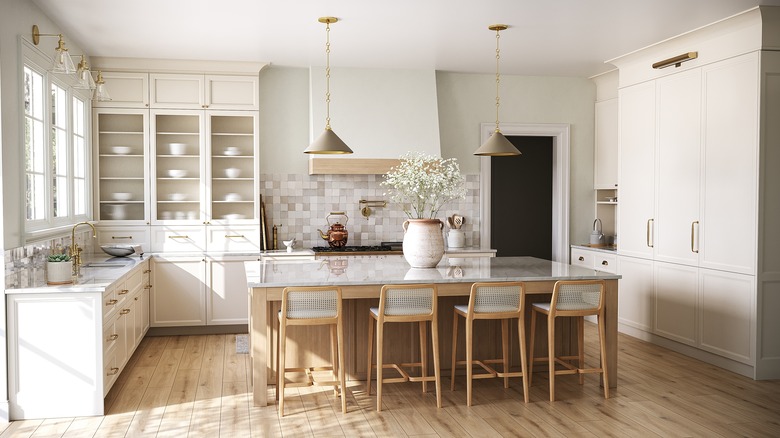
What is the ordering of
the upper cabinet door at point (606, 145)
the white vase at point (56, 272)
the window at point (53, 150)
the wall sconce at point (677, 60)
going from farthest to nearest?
the upper cabinet door at point (606, 145)
the wall sconce at point (677, 60)
the window at point (53, 150)
the white vase at point (56, 272)

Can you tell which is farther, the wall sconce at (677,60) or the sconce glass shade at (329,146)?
the wall sconce at (677,60)

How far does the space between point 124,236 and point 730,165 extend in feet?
17.6

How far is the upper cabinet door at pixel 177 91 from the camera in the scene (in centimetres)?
682

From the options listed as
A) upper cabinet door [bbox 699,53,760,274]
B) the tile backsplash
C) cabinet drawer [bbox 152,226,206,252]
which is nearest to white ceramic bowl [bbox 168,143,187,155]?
cabinet drawer [bbox 152,226,206,252]

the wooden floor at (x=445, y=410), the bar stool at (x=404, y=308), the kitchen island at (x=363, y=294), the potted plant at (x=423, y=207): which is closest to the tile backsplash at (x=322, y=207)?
the kitchen island at (x=363, y=294)

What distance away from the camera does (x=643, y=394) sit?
15.8 feet

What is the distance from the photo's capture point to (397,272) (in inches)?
192

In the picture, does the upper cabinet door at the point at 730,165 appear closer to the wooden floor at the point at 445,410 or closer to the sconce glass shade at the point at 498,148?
the wooden floor at the point at 445,410

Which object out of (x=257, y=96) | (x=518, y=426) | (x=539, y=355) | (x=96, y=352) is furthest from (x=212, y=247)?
(x=518, y=426)

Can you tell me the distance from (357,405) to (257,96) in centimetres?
358

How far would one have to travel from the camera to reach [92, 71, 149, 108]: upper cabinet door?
6.75 meters

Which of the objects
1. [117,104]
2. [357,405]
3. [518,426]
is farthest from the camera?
[117,104]

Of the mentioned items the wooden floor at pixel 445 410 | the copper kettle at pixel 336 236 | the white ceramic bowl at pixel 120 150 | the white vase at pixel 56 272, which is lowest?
the wooden floor at pixel 445 410

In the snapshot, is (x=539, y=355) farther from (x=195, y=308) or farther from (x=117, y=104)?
(x=117, y=104)
